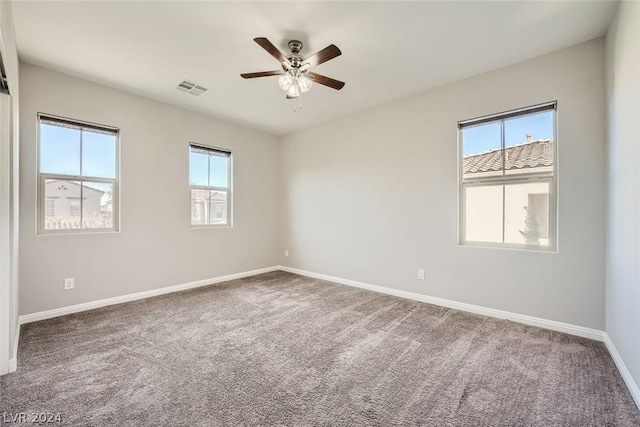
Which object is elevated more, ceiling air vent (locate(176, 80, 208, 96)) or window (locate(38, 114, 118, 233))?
ceiling air vent (locate(176, 80, 208, 96))

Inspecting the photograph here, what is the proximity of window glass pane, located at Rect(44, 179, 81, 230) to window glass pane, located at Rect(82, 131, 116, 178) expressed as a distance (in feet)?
0.76

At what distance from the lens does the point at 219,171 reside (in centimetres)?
462

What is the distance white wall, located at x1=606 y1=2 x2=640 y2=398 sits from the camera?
1752 mm

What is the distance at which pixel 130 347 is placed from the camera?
2350 mm

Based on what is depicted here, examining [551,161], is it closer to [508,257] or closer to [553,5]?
[508,257]

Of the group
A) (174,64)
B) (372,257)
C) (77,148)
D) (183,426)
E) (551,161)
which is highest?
(174,64)

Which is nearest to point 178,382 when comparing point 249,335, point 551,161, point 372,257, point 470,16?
point 249,335

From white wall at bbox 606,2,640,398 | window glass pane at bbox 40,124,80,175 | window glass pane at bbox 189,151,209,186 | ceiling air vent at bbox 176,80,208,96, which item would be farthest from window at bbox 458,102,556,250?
window glass pane at bbox 40,124,80,175

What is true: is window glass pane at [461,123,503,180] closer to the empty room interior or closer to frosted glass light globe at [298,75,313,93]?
the empty room interior

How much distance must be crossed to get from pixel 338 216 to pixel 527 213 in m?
2.50

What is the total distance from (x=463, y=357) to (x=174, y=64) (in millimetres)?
3941

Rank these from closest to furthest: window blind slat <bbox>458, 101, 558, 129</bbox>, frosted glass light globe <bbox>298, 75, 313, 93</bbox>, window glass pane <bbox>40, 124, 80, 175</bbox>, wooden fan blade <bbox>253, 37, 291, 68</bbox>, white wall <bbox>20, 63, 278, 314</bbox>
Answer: wooden fan blade <bbox>253, 37, 291, 68</bbox> → frosted glass light globe <bbox>298, 75, 313, 93</bbox> → window blind slat <bbox>458, 101, 558, 129</bbox> → white wall <bbox>20, 63, 278, 314</bbox> → window glass pane <bbox>40, 124, 80, 175</bbox>

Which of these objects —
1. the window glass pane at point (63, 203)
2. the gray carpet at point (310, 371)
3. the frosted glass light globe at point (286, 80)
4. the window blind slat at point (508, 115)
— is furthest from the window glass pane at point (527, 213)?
the window glass pane at point (63, 203)

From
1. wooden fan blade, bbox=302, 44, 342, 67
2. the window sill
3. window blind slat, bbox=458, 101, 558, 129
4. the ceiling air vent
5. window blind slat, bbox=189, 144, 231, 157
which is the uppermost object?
the ceiling air vent
